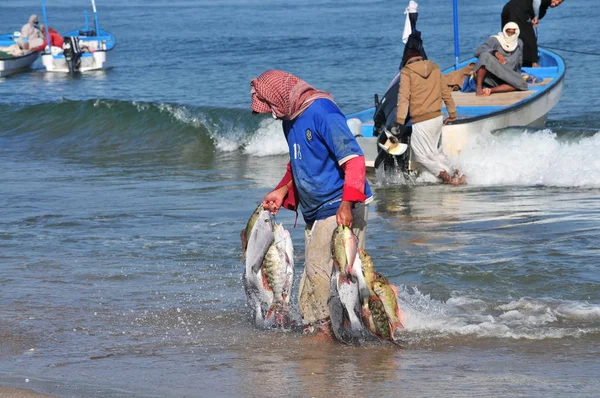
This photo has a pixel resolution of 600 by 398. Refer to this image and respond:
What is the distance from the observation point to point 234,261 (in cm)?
812

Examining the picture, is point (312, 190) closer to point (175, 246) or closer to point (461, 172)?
point (175, 246)

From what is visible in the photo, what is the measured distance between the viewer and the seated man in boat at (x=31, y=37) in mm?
33188

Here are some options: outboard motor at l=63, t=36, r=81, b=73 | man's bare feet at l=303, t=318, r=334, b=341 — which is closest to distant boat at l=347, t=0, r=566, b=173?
man's bare feet at l=303, t=318, r=334, b=341

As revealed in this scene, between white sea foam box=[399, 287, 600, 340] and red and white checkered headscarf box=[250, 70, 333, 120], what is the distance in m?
1.60

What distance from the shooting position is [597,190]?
37.1ft

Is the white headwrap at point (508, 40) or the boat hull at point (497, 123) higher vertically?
the white headwrap at point (508, 40)

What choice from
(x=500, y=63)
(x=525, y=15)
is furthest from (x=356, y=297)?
(x=525, y=15)

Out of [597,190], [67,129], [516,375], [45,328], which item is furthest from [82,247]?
[67,129]

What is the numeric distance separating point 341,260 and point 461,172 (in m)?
7.35

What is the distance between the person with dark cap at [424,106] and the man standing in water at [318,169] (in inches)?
214

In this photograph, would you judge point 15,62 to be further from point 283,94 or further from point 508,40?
point 283,94

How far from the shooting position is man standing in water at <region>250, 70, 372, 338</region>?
Result: 5.27 m

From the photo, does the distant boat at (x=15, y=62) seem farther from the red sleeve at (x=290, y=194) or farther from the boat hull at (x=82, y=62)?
the red sleeve at (x=290, y=194)

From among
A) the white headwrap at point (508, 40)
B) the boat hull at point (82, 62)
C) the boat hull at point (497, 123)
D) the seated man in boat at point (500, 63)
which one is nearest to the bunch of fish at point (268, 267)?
the boat hull at point (497, 123)
